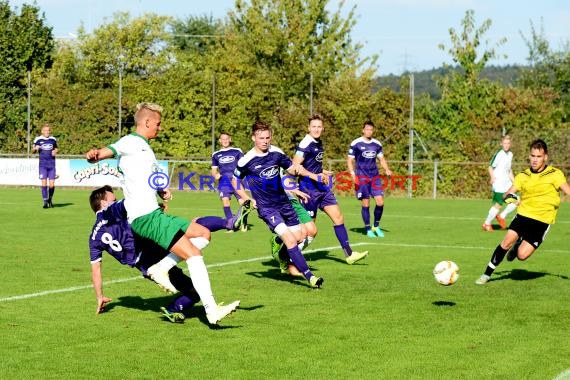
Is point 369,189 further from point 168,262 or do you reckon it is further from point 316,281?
point 168,262

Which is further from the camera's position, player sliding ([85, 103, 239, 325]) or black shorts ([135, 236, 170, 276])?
black shorts ([135, 236, 170, 276])

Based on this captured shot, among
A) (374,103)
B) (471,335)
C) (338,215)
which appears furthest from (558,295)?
→ (374,103)

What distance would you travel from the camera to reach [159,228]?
26.5 ft

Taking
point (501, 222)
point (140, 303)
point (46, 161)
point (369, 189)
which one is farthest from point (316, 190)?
point (46, 161)

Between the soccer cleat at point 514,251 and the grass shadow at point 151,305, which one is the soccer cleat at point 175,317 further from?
the soccer cleat at point 514,251

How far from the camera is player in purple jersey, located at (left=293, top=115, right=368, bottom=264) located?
541 inches

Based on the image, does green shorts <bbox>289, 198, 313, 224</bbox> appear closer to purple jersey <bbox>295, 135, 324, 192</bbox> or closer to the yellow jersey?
purple jersey <bbox>295, 135, 324, 192</bbox>

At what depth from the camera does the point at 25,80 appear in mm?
41094

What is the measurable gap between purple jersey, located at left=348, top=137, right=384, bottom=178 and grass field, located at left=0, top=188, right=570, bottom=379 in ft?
12.2

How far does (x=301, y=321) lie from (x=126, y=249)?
183 centimetres

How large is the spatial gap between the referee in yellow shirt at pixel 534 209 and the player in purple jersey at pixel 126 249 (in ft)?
14.0

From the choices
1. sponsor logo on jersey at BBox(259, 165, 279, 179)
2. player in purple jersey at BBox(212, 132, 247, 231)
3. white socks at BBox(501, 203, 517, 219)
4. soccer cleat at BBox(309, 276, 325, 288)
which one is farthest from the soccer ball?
white socks at BBox(501, 203, 517, 219)

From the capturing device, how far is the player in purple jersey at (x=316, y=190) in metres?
13.7

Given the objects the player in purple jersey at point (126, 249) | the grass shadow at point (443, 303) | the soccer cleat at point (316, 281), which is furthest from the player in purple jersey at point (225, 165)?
the player in purple jersey at point (126, 249)
